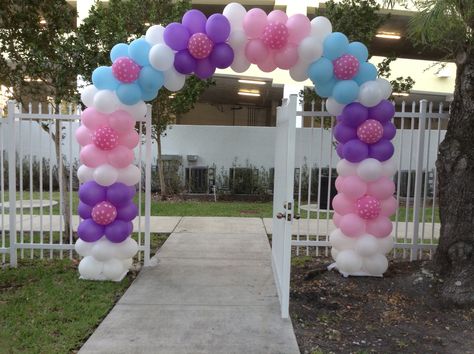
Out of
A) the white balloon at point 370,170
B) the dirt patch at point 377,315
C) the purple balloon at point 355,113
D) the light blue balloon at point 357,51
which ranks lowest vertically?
the dirt patch at point 377,315

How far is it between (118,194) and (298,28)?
2888mm

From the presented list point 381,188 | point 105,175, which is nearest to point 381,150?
point 381,188

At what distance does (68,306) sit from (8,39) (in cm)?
377

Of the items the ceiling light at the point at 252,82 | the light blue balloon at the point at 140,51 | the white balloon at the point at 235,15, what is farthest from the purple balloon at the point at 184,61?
the ceiling light at the point at 252,82

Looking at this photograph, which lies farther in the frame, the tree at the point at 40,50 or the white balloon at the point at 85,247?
the tree at the point at 40,50

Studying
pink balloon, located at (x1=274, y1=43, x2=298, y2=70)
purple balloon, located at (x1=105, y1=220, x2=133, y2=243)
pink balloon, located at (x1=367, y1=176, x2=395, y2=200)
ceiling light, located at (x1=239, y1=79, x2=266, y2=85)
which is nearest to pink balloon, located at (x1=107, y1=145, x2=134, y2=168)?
purple balloon, located at (x1=105, y1=220, x2=133, y2=243)

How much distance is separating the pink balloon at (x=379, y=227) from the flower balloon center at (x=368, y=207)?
98 mm

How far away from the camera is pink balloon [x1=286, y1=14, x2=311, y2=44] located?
5054 mm

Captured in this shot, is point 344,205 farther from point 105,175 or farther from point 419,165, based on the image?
point 105,175

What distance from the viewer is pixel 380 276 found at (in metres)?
5.71

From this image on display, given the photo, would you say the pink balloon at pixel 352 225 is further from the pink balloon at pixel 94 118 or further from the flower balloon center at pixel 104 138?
the pink balloon at pixel 94 118

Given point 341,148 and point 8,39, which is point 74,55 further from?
point 341,148

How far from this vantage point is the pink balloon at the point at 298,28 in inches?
199

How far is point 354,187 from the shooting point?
18.1 ft
